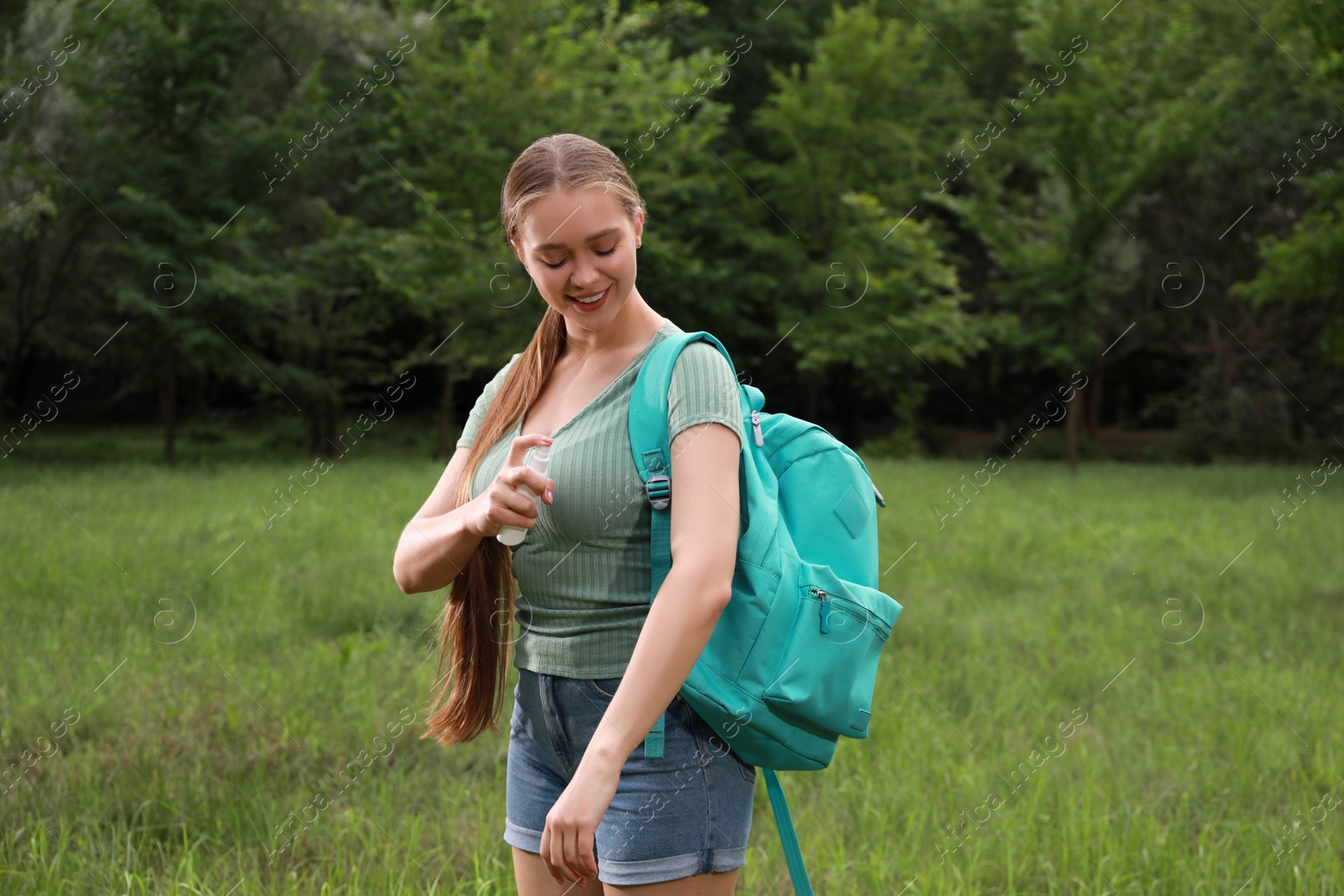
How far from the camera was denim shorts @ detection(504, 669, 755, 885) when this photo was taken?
145 centimetres

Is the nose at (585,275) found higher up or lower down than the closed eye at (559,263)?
lower down

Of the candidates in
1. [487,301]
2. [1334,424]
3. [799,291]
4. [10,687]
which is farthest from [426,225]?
[1334,424]

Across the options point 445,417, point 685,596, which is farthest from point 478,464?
point 445,417

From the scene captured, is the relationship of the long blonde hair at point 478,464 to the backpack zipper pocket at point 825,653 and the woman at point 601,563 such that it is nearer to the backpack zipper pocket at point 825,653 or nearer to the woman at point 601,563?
the woman at point 601,563

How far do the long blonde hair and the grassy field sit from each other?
1.19 meters

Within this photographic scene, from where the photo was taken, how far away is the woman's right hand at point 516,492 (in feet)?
4.52

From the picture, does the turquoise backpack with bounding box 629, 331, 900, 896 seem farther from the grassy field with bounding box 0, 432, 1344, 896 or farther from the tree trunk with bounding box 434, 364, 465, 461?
the tree trunk with bounding box 434, 364, 465, 461

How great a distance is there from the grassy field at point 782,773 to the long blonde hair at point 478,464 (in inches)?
46.7

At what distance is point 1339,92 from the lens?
39.7 ft

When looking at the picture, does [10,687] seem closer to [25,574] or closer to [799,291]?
[25,574]

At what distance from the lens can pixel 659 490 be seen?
1416 mm

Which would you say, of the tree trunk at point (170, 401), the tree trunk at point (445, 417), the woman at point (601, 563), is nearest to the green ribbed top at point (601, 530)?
the woman at point (601, 563)

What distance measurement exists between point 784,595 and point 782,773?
9.06ft

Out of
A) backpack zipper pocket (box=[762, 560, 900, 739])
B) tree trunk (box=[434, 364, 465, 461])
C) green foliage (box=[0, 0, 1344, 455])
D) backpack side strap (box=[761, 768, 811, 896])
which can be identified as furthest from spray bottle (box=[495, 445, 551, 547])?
tree trunk (box=[434, 364, 465, 461])
